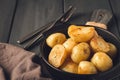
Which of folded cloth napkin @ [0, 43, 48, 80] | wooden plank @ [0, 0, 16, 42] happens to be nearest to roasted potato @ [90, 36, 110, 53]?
folded cloth napkin @ [0, 43, 48, 80]

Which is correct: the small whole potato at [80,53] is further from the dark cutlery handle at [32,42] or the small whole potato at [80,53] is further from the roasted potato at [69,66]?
the dark cutlery handle at [32,42]

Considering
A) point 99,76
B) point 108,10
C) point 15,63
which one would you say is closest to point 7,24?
point 15,63

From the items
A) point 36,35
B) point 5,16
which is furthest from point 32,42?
point 5,16

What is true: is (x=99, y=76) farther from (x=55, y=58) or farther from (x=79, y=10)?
(x=79, y=10)

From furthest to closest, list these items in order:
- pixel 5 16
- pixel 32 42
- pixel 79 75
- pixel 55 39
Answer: pixel 5 16 < pixel 32 42 < pixel 55 39 < pixel 79 75

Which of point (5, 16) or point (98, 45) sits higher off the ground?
point (98, 45)

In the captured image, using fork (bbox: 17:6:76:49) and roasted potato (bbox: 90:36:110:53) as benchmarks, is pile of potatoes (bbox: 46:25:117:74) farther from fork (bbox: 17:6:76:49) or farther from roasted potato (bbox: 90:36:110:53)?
fork (bbox: 17:6:76:49)

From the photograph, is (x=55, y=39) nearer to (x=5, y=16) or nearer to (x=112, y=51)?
(x=112, y=51)
